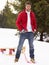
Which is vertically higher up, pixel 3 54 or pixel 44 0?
pixel 44 0

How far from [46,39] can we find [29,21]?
36.2ft

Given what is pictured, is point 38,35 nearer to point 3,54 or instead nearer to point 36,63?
point 3,54

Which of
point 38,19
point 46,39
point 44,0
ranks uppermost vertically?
point 44,0

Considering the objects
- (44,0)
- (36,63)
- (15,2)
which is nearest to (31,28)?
(36,63)

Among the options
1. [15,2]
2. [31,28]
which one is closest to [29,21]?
[31,28]

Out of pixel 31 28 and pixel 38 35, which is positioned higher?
pixel 31 28

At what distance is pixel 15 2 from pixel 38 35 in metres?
2.51

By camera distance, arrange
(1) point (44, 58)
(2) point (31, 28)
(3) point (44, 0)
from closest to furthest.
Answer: (2) point (31, 28), (1) point (44, 58), (3) point (44, 0)

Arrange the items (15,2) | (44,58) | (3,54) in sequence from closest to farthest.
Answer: (44,58), (3,54), (15,2)

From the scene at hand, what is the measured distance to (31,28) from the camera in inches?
312

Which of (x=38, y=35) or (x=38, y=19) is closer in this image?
(x=38, y=19)

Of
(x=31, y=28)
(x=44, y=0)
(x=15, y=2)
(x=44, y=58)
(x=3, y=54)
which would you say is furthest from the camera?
(x=15, y=2)

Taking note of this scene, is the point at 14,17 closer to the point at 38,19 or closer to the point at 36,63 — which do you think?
the point at 38,19

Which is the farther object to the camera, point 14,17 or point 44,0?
point 14,17
